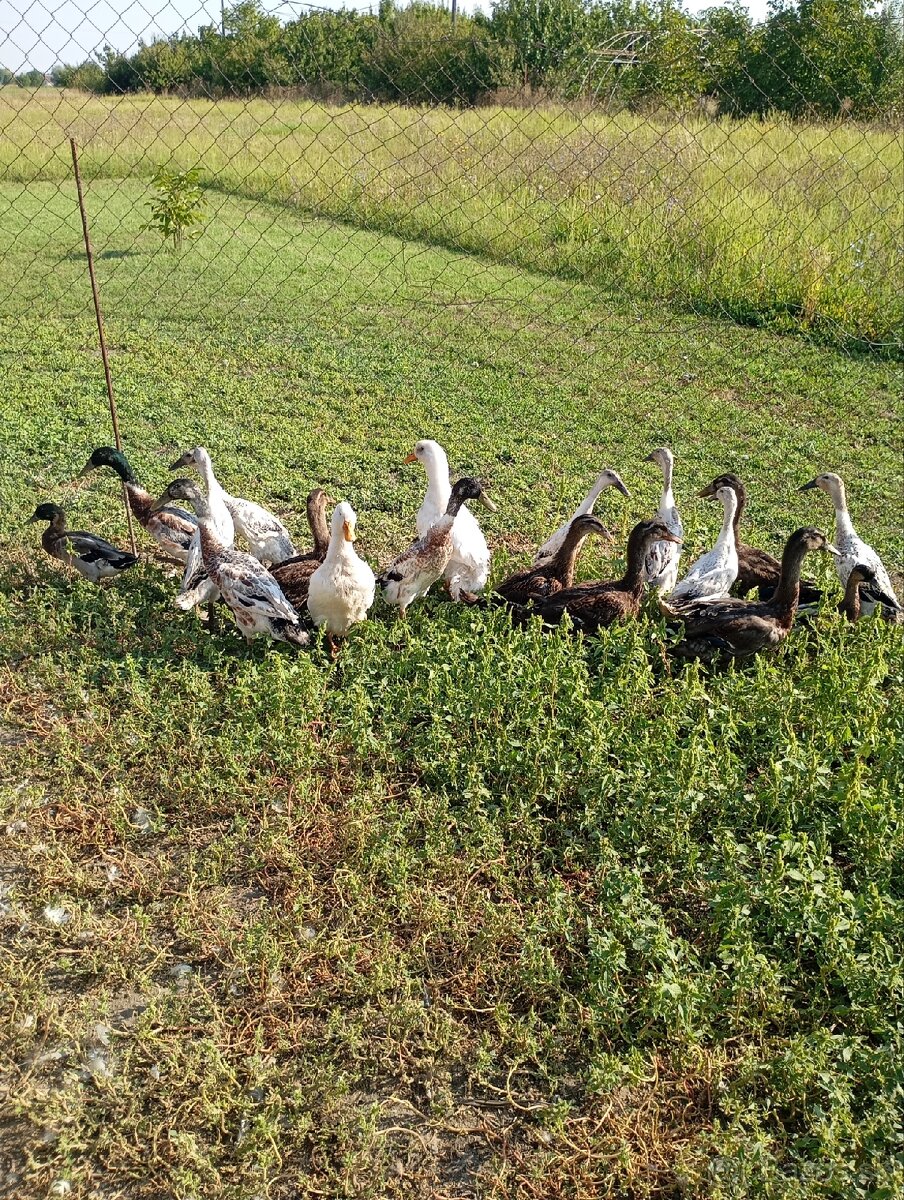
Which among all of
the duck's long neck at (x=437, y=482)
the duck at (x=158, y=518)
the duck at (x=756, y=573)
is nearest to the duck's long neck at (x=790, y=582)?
A: the duck at (x=756, y=573)

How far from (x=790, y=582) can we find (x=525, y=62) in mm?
10310

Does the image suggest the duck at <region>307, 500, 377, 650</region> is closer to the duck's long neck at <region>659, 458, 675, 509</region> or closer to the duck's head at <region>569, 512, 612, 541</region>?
the duck's head at <region>569, 512, 612, 541</region>

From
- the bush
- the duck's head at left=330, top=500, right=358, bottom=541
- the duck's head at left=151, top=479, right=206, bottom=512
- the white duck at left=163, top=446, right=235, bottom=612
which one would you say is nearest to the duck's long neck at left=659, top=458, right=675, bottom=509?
the duck's head at left=330, top=500, right=358, bottom=541

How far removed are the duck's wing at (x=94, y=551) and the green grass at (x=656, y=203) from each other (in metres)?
6.56

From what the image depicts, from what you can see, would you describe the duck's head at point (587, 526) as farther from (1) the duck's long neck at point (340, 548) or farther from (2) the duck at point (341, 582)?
(1) the duck's long neck at point (340, 548)

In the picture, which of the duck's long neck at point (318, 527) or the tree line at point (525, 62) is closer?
the duck's long neck at point (318, 527)

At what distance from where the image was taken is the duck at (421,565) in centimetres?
552

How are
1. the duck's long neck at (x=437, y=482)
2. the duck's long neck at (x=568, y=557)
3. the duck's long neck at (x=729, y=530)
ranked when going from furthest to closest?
the duck's long neck at (x=437, y=482) → the duck's long neck at (x=729, y=530) → the duck's long neck at (x=568, y=557)

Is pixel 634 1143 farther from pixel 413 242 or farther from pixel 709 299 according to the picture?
pixel 413 242

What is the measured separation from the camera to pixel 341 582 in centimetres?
520

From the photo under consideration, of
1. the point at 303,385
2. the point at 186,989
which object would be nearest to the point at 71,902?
the point at 186,989

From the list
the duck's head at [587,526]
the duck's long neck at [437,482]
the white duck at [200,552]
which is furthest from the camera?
the duck's long neck at [437,482]

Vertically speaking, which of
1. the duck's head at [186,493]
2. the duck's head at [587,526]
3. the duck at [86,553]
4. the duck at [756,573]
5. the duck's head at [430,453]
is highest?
the duck's head at [430,453]

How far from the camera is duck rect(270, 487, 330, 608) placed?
5637mm
